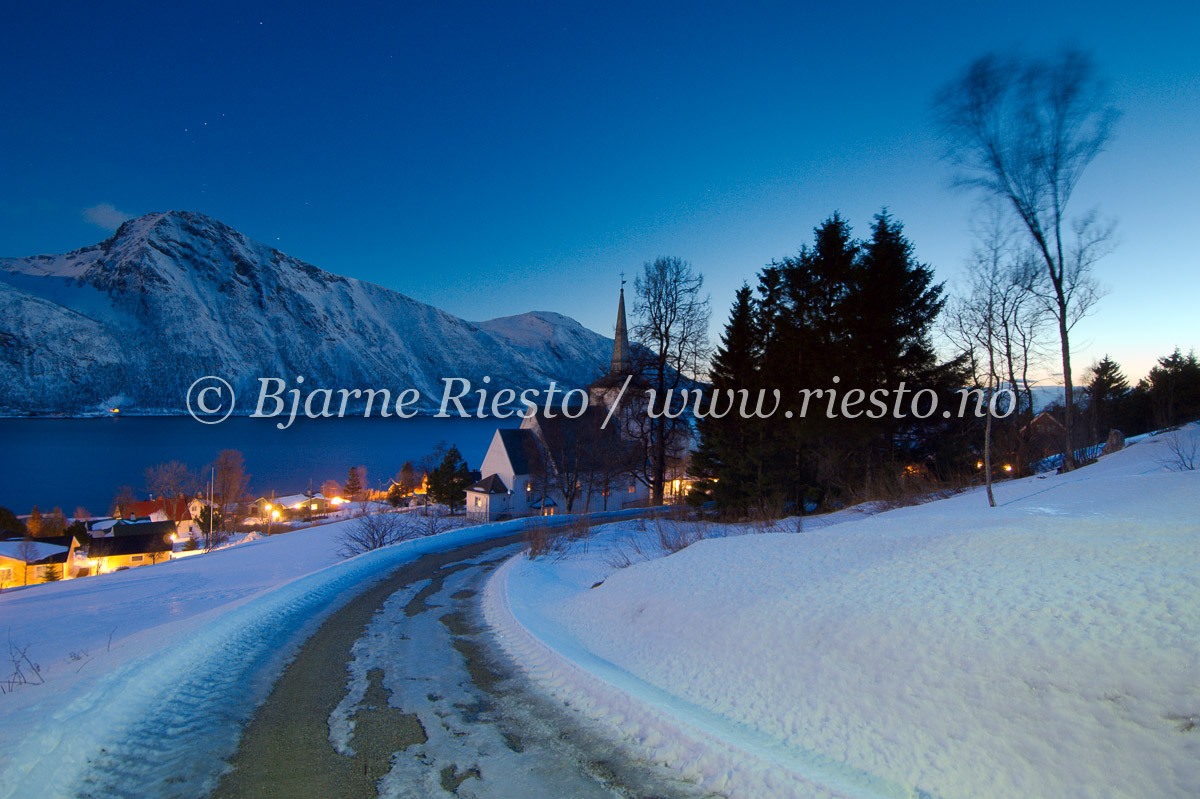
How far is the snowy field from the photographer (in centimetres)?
319

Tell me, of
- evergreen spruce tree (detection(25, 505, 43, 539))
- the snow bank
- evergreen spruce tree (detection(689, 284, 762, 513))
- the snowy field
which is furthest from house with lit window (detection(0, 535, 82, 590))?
the snowy field

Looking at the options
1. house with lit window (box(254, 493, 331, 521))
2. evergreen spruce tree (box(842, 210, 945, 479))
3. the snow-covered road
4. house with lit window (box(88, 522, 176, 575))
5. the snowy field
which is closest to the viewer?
the snowy field

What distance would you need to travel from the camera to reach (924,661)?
4.09 meters

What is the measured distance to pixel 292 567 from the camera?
15.4 metres

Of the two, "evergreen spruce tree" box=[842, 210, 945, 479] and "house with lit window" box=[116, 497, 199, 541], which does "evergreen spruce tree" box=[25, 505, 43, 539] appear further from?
"evergreen spruce tree" box=[842, 210, 945, 479]

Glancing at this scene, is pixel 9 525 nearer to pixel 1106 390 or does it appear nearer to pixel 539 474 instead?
pixel 539 474

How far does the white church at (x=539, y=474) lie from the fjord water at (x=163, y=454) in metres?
46.5

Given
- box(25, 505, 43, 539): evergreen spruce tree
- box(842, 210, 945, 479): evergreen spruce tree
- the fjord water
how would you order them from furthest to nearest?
the fjord water, box(25, 505, 43, 539): evergreen spruce tree, box(842, 210, 945, 479): evergreen spruce tree

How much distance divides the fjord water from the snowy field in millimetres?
75593

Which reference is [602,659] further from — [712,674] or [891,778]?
[891,778]

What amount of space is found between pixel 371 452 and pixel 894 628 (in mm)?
116699

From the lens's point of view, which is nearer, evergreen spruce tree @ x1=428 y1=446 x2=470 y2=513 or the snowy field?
the snowy field

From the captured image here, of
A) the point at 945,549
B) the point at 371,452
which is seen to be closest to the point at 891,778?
the point at 945,549

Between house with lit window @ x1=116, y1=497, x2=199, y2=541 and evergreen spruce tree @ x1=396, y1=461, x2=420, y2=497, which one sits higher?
evergreen spruce tree @ x1=396, y1=461, x2=420, y2=497
